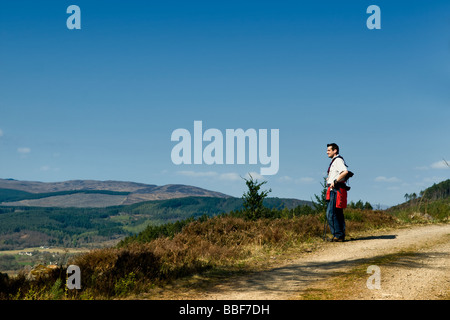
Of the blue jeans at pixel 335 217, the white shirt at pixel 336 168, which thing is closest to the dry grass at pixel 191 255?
the blue jeans at pixel 335 217

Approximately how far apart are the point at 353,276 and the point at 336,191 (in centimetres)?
442

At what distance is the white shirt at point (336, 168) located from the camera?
11523 mm

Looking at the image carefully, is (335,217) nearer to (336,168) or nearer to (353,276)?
(336,168)

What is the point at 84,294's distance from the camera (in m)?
6.54

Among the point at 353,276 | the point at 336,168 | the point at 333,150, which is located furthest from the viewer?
the point at 333,150

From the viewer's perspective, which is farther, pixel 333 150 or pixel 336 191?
pixel 333 150

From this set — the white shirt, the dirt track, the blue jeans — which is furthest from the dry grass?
the white shirt

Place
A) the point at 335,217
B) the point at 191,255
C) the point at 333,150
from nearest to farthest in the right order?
the point at 191,255
the point at 333,150
the point at 335,217

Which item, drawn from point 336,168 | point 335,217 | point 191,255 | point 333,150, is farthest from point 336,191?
point 191,255

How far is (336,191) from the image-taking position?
11.7m

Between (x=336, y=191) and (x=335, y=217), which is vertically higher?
(x=336, y=191)

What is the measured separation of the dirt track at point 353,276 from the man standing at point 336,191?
0.83 metres
